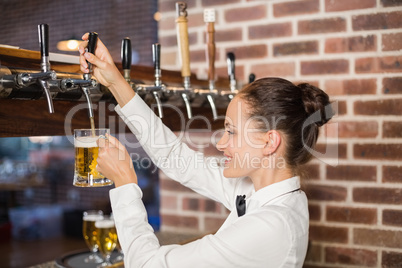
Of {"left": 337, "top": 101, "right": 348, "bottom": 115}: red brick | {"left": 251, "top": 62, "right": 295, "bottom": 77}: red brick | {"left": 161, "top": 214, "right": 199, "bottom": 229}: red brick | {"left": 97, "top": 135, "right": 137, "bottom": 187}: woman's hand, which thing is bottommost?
{"left": 161, "top": 214, "right": 199, "bottom": 229}: red brick

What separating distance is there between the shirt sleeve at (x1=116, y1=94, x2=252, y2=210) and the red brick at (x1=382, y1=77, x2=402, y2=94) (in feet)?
2.30

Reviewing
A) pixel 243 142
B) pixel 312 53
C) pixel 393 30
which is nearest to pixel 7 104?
pixel 243 142

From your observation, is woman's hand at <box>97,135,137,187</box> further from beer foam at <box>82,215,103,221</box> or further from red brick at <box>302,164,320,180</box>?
red brick at <box>302,164,320,180</box>

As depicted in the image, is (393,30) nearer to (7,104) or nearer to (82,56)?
(82,56)

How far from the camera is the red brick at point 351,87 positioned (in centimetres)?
196

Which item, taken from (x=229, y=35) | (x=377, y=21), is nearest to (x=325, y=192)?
(x=377, y=21)

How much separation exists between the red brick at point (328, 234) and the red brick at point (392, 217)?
16cm

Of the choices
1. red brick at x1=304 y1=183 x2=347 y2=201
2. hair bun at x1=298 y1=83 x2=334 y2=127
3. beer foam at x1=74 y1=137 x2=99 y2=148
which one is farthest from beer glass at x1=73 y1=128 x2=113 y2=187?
red brick at x1=304 y1=183 x2=347 y2=201

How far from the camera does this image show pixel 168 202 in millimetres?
2383

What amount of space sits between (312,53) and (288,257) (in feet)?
3.54

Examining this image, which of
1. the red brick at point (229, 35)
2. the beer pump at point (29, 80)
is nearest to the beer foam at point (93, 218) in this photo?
the beer pump at point (29, 80)

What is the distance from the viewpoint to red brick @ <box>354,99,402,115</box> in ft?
6.26

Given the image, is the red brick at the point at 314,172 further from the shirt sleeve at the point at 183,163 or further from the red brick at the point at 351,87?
the shirt sleeve at the point at 183,163

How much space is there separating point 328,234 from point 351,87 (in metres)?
0.62
